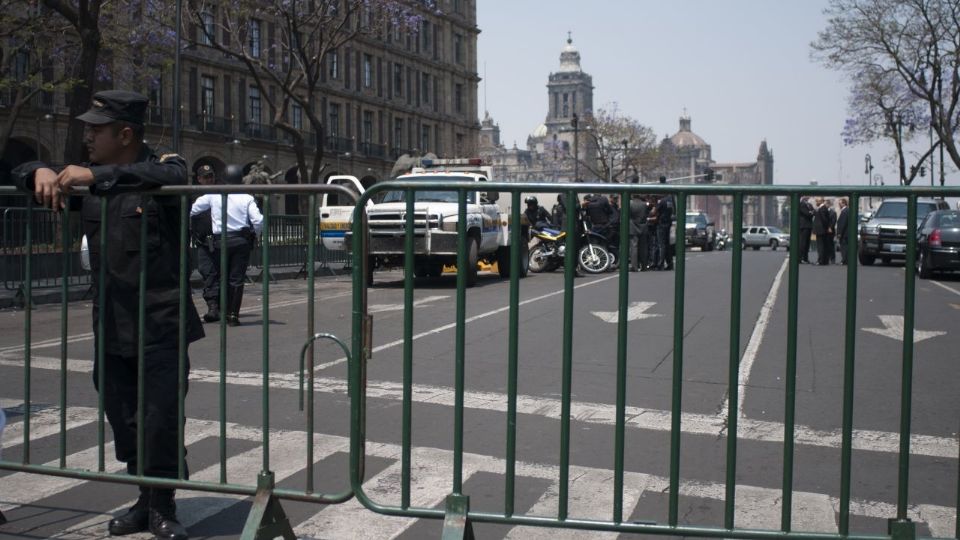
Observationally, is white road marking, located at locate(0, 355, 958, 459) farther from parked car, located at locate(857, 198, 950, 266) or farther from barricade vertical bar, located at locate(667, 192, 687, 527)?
barricade vertical bar, located at locate(667, 192, 687, 527)

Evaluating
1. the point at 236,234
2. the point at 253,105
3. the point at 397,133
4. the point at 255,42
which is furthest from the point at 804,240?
the point at 397,133

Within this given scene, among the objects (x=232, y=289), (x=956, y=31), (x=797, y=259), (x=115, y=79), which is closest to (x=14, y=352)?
(x=232, y=289)

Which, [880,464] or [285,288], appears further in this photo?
[285,288]

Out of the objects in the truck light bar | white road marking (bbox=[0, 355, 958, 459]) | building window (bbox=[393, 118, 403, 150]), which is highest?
building window (bbox=[393, 118, 403, 150])

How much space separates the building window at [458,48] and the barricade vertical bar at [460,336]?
7156 cm

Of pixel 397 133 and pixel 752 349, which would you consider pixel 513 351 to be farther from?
pixel 397 133

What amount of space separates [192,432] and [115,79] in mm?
31775

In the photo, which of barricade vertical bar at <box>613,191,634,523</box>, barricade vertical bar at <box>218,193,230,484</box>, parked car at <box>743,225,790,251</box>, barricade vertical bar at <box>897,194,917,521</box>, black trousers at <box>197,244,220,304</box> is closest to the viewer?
barricade vertical bar at <box>897,194,917,521</box>

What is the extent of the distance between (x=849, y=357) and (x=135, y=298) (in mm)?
2873

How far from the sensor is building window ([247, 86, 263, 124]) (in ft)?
181

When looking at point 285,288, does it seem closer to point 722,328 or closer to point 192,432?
point 192,432

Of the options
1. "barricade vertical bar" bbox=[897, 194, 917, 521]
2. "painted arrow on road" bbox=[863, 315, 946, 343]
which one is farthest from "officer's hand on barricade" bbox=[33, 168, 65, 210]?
"painted arrow on road" bbox=[863, 315, 946, 343]

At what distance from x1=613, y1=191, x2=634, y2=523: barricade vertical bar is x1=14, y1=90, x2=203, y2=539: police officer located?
1809 millimetres

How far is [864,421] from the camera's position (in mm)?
6988
